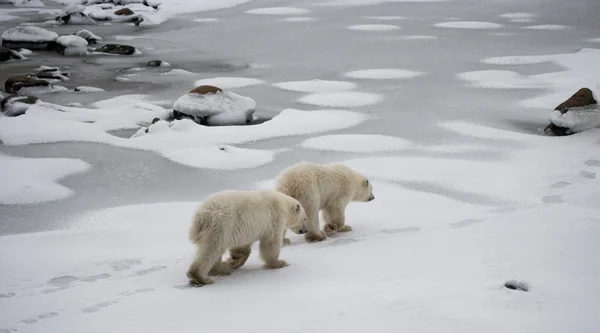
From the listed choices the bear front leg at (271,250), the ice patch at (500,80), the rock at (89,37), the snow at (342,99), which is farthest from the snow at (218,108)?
the rock at (89,37)

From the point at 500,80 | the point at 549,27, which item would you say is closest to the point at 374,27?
the point at 549,27

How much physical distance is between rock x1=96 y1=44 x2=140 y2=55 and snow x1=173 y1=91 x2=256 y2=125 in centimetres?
768

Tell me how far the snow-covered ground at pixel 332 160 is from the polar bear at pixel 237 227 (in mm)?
131

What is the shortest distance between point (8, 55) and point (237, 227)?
15.0m

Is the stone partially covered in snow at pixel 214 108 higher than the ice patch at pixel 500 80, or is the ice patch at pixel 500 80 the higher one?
the ice patch at pixel 500 80

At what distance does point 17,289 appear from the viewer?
14.4ft

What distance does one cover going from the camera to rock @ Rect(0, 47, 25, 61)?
17047 mm

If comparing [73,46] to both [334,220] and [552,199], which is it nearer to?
[334,220]

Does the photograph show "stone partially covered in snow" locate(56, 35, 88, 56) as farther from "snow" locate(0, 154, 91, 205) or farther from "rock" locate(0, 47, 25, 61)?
"snow" locate(0, 154, 91, 205)

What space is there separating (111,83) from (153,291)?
34.9 ft

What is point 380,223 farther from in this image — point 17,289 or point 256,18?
point 256,18

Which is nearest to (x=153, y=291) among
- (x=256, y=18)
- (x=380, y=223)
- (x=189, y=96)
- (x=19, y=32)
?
(x=380, y=223)

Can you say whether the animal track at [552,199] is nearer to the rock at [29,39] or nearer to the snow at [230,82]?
the snow at [230,82]

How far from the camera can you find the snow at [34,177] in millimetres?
7184
